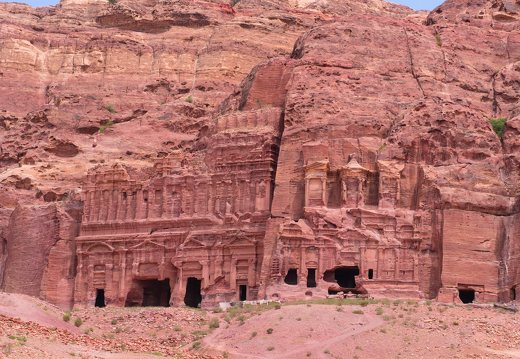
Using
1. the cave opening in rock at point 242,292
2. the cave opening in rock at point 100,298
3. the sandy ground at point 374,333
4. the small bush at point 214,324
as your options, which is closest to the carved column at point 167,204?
the cave opening in rock at point 100,298

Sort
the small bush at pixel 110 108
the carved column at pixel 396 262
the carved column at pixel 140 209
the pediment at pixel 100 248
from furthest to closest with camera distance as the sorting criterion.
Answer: the small bush at pixel 110 108 → the carved column at pixel 140 209 → the pediment at pixel 100 248 → the carved column at pixel 396 262

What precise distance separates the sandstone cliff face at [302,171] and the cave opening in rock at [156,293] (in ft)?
3.16

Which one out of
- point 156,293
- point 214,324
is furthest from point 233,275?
point 214,324

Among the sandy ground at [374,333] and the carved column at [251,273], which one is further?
the carved column at [251,273]

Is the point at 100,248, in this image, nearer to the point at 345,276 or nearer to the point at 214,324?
the point at 345,276

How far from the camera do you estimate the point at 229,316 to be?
62344 millimetres

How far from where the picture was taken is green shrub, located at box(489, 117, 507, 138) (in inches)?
2867

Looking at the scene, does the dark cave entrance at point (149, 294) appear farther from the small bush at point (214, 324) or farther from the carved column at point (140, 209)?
the small bush at point (214, 324)

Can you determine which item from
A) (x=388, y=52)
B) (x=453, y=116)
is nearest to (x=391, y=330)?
(x=453, y=116)

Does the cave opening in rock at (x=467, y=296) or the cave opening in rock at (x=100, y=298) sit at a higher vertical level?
the cave opening in rock at (x=467, y=296)

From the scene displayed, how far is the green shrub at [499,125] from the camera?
7281cm

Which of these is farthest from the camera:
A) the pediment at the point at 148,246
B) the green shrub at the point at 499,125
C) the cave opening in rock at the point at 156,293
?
the cave opening in rock at the point at 156,293

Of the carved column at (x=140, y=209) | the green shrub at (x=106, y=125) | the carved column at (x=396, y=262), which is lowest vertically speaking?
the carved column at (x=396, y=262)

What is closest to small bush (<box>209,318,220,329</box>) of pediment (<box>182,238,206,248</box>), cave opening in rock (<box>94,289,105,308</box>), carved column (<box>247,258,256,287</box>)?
carved column (<box>247,258,256,287</box>)
